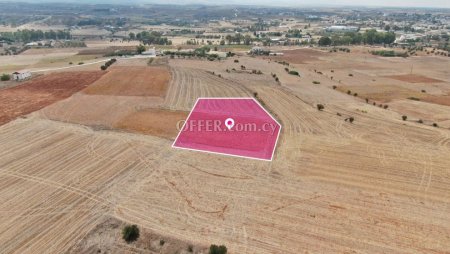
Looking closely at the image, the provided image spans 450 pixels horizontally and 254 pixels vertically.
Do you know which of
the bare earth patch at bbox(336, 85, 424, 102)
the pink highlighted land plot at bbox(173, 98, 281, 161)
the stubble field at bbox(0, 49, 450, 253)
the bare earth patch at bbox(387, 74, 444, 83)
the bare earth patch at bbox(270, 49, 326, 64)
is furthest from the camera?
the bare earth patch at bbox(270, 49, 326, 64)

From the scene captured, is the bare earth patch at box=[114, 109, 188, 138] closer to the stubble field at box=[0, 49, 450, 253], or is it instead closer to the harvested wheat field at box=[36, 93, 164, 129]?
the stubble field at box=[0, 49, 450, 253]

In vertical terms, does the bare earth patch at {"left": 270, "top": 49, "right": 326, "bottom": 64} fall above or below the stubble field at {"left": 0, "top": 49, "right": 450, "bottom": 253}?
above

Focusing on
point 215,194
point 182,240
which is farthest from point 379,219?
point 182,240

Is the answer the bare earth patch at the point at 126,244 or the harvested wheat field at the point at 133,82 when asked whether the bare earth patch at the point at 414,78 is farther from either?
the bare earth patch at the point at 126,244

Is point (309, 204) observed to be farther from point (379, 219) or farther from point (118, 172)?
point (118, 172)

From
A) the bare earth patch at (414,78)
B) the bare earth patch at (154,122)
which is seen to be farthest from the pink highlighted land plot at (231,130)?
the bare earth patch at (414,78)

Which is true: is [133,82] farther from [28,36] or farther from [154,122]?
[28,36]

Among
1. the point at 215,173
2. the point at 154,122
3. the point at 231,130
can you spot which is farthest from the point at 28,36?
the point at 215,173

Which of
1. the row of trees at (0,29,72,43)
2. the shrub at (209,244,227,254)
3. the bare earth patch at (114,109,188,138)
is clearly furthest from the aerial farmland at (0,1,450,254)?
the row of trees at (0,29,72,43)
